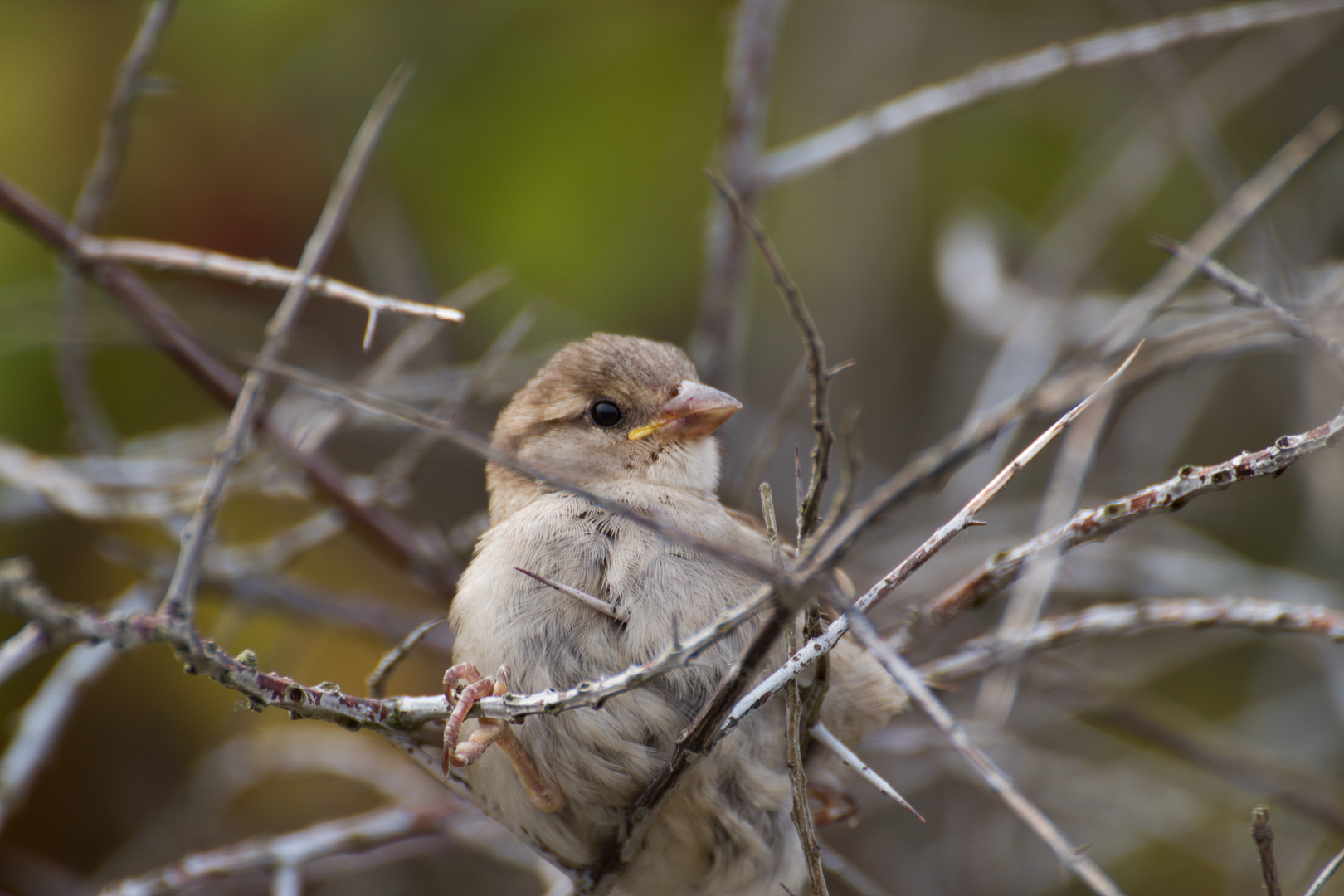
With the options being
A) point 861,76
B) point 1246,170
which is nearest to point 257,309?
point 861,76

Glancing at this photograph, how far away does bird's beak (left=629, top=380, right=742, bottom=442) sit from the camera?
3146 millimetres

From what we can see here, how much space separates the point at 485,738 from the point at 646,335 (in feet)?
10.7

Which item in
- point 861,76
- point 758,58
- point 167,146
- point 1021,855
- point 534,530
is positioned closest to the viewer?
point 534,530

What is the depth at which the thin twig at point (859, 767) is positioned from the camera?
183cm

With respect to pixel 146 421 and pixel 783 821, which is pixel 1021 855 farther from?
pixel 146 421

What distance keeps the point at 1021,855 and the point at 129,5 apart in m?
5.17

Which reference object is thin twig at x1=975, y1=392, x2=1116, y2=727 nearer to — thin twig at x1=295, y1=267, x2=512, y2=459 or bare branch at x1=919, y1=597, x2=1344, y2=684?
bare branch at x1=919, y1=597, x2=1344, y2=684

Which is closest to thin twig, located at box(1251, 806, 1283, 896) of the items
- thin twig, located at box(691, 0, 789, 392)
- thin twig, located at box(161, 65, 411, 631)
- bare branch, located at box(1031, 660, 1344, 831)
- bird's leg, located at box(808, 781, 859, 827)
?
bird's leg, located at box(808, 781, 859, 827)

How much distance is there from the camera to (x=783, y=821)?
8.09 feet

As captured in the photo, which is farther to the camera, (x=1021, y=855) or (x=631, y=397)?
(x=1021, y=855)

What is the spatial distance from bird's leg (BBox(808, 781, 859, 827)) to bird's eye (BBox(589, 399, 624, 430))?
46.9 inches

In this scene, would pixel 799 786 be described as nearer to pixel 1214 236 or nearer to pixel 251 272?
pixel 251 272

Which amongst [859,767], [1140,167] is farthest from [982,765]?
[1140,167]

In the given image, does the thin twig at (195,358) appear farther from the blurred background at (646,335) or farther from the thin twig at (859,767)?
the thin twig at (859,767)
